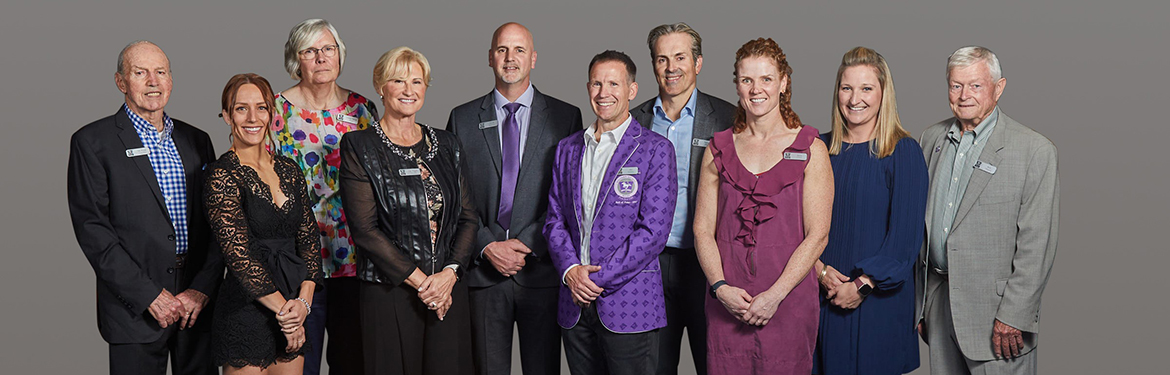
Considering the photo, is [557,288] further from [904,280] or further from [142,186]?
[142,186]

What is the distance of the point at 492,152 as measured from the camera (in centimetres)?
517

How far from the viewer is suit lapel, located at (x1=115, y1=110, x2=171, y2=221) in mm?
4656

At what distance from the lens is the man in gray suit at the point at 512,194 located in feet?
16.9

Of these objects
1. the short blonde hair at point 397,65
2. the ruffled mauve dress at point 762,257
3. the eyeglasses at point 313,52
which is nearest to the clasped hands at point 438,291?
the short blonde hair at point 397,65

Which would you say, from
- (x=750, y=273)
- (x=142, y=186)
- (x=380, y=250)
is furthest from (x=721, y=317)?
(x=142, y=186)

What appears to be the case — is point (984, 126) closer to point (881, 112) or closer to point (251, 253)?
point (881, 112)

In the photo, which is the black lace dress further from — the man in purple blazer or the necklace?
the man in purple blazer

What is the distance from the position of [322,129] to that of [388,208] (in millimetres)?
919

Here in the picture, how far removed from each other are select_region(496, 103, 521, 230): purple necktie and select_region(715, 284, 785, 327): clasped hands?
123 centimetres

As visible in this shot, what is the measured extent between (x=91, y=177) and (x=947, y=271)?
3.82 meters

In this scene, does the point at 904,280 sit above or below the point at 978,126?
below

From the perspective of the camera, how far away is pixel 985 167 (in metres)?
4.67

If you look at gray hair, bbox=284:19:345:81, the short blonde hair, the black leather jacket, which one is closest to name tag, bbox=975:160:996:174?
the black leather jacket

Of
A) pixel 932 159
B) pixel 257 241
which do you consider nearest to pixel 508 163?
pixel 257 241
